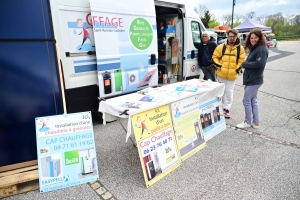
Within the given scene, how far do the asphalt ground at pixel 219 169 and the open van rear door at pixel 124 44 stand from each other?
36.4 inches

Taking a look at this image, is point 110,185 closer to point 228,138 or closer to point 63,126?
point 63,126

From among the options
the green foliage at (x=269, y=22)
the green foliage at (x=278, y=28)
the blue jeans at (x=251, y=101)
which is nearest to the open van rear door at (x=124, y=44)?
the blue jeans at (x=251, y=101)

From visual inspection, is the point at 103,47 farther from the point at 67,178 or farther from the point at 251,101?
the point at 251,101

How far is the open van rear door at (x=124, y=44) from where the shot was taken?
3.58 m

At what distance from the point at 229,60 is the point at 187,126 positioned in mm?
1871

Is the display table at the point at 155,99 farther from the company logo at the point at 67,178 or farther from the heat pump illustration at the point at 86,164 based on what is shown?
the company logo at the point at 67,178

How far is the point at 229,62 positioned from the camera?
4141mm

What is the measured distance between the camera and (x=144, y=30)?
4.29 m

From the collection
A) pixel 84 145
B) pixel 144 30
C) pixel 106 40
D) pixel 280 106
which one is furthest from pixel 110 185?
pixel 280 106

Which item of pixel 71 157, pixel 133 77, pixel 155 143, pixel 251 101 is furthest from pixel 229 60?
pixel 71 157

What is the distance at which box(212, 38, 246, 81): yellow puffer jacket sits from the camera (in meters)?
4.06

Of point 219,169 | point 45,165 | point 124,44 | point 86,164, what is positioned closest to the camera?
point 45,165

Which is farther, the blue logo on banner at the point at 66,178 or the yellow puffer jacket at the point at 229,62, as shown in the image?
the yellow puffer jacket at the point at 229,62

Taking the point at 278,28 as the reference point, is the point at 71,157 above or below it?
below
